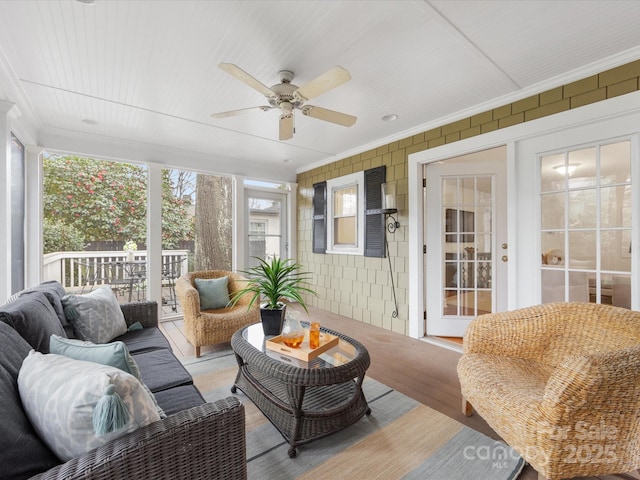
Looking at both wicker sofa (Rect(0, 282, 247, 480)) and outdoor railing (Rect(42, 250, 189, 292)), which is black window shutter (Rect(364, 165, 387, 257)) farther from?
outdoor railing (Rect(42, 250, 189, 292))

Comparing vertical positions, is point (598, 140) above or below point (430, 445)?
above

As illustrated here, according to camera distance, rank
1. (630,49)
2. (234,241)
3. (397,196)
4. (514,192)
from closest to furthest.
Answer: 1. (630,49)
2. (514,192)
3. (397,196)
4. (234,241)

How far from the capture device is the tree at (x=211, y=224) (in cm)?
529

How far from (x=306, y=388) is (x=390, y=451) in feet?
1.90

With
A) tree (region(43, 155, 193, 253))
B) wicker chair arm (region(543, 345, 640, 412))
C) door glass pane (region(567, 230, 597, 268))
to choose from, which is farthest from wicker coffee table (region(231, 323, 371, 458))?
tree (region(43, 155, 193, 253))

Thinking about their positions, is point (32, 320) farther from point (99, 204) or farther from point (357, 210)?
point (99, 204)

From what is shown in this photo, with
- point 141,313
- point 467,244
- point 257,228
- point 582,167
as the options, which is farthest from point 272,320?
point 257,228

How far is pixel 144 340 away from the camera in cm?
223

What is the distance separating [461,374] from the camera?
5.81 ft

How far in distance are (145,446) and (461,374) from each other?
1643mm

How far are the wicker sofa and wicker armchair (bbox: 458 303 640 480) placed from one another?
123cm

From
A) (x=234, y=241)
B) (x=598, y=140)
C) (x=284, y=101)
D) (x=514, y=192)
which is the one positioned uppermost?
(x=284, y=101)

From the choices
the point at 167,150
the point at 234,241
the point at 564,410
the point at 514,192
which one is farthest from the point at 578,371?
the point at 167,150

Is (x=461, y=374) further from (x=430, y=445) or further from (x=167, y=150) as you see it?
(x=167, y=150)
